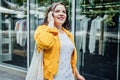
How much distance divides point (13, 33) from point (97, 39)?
281cm

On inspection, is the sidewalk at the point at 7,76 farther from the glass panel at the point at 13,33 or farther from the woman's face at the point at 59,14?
the woman's face at the point at 59,14

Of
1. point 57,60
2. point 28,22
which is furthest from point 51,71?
point 28,22

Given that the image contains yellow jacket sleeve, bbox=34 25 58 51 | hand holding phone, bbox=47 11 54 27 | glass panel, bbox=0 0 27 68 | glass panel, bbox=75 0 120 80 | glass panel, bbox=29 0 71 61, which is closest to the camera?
yellow jacket sleeve, bbox=34 25 58 51

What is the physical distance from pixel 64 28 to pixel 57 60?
0.46 m

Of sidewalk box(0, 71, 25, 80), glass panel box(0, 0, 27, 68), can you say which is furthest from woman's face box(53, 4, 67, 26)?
glass panel box(0, 0, 27, 68)

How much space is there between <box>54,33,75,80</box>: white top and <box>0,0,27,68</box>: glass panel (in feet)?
16.1

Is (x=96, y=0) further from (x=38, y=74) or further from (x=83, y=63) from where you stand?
(x=38, y=74)

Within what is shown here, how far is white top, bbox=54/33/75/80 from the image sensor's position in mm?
3254

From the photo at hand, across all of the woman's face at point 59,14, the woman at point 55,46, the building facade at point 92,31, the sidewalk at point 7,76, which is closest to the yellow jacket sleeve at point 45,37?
the woman at point 55,46

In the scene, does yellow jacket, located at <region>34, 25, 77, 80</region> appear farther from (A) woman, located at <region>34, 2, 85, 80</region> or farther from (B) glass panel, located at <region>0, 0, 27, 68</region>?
(B) glass panel, located at <region>0, 0, 27, 68</region>

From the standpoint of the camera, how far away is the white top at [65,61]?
10.7ft

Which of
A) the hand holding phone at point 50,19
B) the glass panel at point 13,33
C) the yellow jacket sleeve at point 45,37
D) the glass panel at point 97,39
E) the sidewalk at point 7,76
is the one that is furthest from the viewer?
the glass panel at point 13,33

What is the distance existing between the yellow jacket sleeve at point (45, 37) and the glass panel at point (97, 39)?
131 inches

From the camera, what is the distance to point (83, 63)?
7.04 meters
